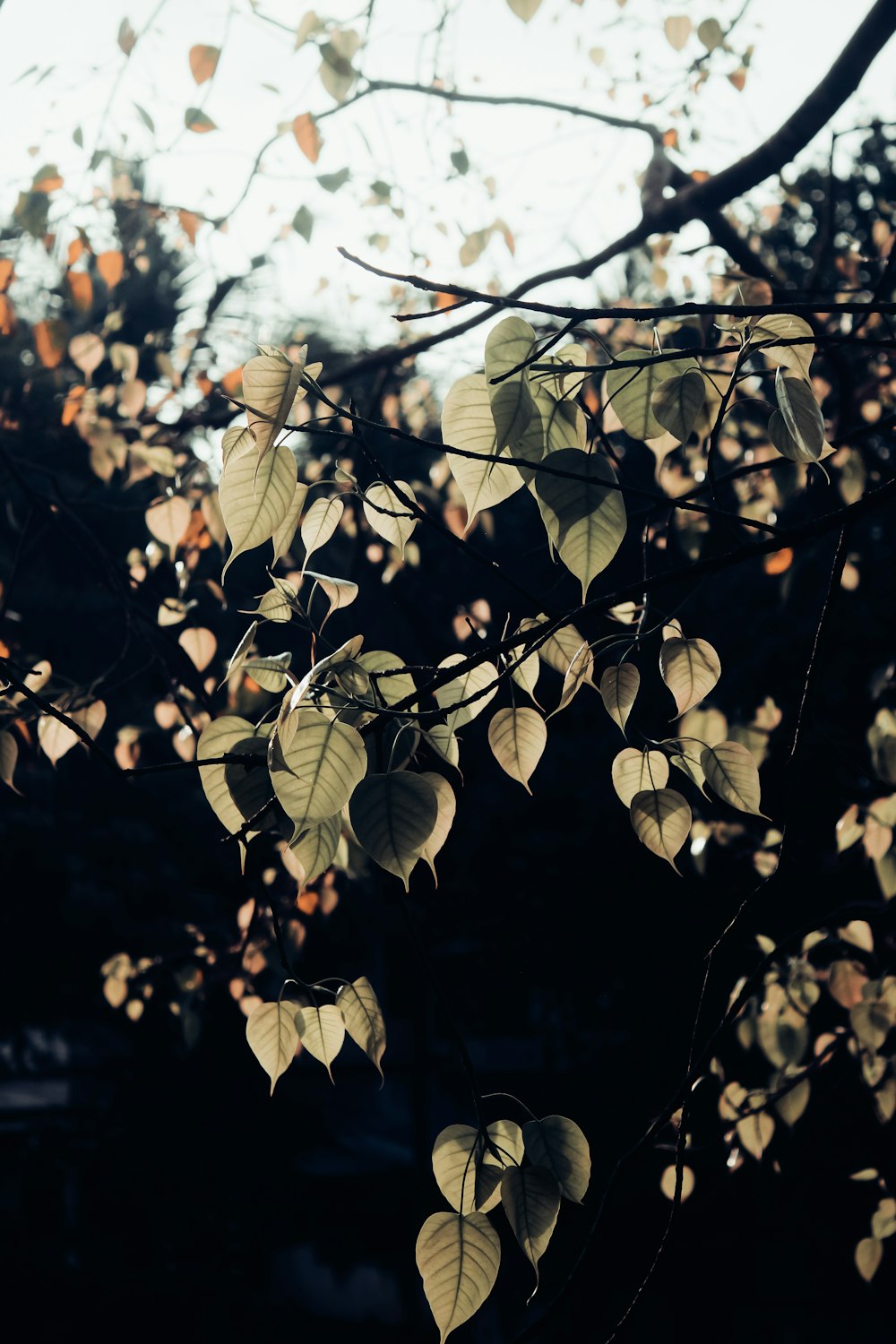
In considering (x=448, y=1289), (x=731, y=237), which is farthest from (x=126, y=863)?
(x=448, y=1289)

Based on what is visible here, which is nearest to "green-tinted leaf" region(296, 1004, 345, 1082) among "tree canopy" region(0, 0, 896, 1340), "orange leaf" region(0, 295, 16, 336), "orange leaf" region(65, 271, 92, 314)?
"tree canopy" region(0, 0, 896, 1340)

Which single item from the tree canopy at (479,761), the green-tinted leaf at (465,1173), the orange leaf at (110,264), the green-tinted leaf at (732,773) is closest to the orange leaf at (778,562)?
the tree canopy at (479,761)

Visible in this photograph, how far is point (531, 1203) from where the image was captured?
0.67 m

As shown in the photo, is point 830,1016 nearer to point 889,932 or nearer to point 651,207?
point 889,932

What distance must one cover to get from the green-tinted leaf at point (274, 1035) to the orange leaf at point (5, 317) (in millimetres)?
1622

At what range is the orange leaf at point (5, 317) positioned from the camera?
1983 mm

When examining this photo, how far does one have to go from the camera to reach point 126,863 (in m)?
4.20

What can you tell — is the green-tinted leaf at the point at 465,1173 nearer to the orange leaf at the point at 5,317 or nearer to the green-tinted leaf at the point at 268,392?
the green-tinted leaf at the point at 268,392

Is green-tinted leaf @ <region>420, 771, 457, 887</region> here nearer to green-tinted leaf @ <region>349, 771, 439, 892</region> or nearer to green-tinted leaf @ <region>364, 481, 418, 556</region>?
green-tinted leaf @ <region>349, 771, 439, 892</region>

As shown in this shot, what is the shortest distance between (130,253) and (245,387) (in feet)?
8.03

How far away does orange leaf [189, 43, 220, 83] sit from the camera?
1.53 m

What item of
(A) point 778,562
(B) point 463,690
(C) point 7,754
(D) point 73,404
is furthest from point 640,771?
(D) point 73,404

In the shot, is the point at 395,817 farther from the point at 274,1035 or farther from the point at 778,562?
the point at 778,562

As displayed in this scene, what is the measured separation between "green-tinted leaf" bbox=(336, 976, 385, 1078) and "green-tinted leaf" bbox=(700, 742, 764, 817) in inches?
11.8
